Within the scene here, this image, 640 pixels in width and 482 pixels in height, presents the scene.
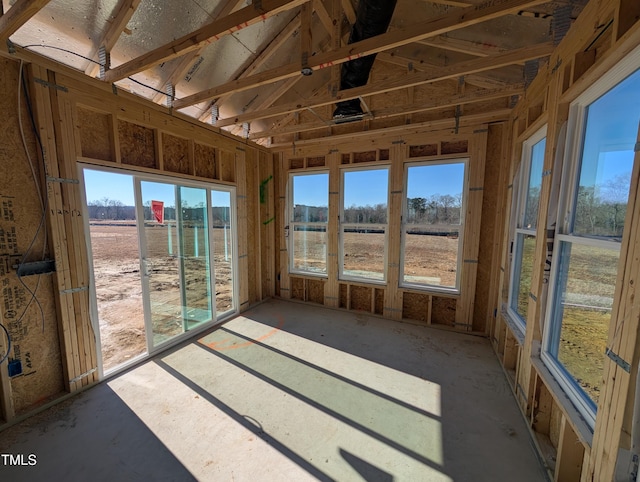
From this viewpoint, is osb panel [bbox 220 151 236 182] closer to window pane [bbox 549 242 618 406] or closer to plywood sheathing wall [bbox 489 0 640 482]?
plywood sheathing wall [bbox 489 0 640 482]

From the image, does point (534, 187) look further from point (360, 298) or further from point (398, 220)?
point (360, 298)

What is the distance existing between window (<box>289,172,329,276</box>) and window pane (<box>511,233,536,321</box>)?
110 inches

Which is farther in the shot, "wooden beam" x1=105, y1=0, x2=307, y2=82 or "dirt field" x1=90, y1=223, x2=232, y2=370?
"dirt field" x1=90, y1=223, x2=232, y2=370

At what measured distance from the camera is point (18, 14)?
155 cm

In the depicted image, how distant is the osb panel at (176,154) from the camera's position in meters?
3.14

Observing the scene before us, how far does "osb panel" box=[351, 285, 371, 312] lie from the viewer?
4344 millimetres

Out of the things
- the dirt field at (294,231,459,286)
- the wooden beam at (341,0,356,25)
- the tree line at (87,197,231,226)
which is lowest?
the dirt field at (294,231,459,286)

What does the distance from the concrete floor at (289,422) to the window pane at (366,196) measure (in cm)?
210

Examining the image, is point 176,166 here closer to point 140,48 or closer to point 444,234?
point 140,48

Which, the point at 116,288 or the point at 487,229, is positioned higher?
the point at 487,229

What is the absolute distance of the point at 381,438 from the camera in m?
1.88

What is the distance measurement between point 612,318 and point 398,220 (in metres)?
2.79

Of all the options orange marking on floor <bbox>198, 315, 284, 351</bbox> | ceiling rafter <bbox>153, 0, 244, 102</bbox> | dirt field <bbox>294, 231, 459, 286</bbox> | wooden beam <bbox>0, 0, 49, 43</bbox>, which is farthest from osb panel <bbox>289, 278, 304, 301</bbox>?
wooden beam <bbox>0, 0, 49, 43</bbox>

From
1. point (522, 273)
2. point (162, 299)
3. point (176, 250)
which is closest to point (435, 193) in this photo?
point (522, 273)
